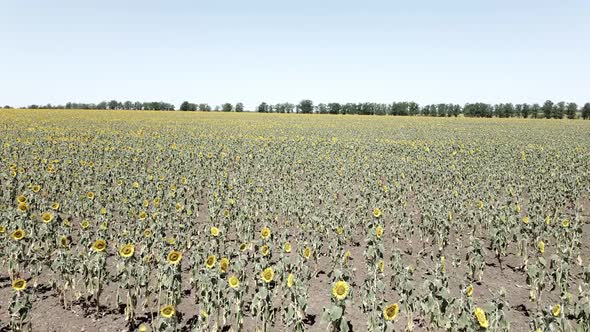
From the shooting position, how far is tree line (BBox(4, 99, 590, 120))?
119m

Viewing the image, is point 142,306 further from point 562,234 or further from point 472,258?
point 562,234

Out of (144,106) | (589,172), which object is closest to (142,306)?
(589,172)

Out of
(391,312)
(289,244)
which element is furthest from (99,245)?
(391,312)

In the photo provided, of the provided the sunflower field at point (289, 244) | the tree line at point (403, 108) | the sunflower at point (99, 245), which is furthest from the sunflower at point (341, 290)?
the tree line at point (403, 108)

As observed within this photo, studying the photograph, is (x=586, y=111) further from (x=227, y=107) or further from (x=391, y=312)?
(x=391, y=312)

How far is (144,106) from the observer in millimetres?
124125

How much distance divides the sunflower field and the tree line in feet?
369

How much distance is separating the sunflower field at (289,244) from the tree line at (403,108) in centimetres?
11251

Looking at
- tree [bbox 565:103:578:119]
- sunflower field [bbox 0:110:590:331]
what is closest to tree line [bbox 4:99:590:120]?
tree [bbox 565:103:578:119]

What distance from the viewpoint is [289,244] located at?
19.9ft

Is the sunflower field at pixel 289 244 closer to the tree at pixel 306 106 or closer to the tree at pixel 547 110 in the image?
the tree at pixel 547 110

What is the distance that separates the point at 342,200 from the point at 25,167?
11777 mm

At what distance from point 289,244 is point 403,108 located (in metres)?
140

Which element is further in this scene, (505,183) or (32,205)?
(505,183)
